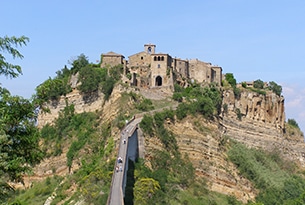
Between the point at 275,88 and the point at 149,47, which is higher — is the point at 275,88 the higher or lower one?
the lower one

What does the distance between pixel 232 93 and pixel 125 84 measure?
1636cm

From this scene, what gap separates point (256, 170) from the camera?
54906mm

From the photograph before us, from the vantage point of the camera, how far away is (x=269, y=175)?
56781 millimetres

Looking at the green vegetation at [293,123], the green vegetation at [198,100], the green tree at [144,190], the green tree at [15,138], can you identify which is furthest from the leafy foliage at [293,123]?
the green tree at [15,138]

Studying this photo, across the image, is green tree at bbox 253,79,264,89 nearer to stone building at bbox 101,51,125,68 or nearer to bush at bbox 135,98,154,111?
stone building at bbox 101,51,125,68

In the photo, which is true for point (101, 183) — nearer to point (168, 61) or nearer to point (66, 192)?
point (66, 192)

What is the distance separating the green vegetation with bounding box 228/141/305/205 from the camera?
51.7 metres

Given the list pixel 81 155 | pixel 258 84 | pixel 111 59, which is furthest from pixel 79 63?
pixel 258 84

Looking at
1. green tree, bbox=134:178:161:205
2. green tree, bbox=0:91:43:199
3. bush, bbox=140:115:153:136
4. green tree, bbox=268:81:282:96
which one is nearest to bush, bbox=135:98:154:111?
bush, bbox=140:115:153:136

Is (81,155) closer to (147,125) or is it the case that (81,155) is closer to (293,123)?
(147,125)

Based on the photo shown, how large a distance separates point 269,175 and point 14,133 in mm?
45277

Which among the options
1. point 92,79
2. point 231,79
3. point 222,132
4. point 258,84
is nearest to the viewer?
point 92,79

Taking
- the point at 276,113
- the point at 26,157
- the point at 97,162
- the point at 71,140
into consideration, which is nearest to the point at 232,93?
the point at 276,113

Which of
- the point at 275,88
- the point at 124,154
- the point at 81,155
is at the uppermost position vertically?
the point at 275,88
